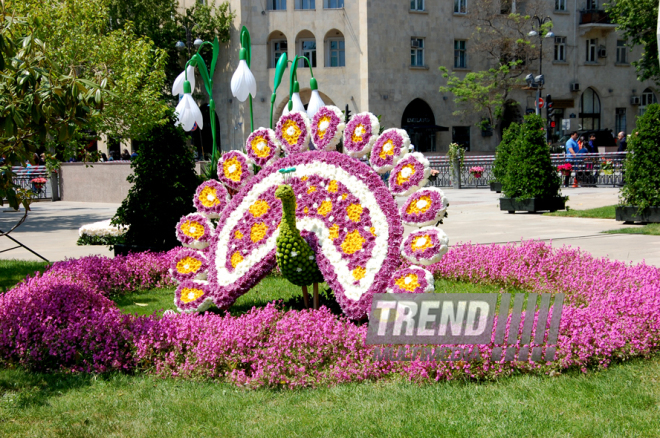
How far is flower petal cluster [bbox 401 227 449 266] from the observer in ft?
20.2

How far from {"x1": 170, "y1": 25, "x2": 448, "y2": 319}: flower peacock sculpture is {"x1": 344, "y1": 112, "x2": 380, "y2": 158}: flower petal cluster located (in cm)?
1

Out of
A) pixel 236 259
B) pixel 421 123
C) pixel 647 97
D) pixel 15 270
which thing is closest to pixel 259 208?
pixel 236 259

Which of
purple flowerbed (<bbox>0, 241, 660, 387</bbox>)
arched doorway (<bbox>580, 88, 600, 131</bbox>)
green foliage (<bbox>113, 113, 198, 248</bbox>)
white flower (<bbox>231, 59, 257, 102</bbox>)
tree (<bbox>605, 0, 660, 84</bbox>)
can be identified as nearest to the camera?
purple flowerbed (<bbox>0, 241, 660, 387</bbox>)

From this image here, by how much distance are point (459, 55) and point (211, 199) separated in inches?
1582

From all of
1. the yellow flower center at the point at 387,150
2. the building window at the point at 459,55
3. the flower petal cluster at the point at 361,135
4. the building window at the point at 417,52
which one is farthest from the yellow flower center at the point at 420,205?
the building window at the point at 459,55

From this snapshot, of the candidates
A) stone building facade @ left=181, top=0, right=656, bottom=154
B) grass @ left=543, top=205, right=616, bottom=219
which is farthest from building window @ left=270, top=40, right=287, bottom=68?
grass @ left=543, top=205, right=616, bottom=219

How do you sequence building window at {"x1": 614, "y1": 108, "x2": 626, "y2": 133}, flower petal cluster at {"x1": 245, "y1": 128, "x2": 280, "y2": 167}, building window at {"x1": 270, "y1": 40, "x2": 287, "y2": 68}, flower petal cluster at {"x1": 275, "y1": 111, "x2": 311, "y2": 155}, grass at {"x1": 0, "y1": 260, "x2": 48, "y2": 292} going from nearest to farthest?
1. flower petal cluster at {"x1": 275, "y1": 111, "x2": 311, "y2": 155}
2. flower petal cluster at {"x1": 245, "y1": 128, "x2": 280, "y2": 167}
3. grass at {"x1": 0, "y1": 260, "x2": 48, "y2": 292}
4. building window at {"x1": 270, "y1": 40, "x2": 287, "y2": 68}
5. building window at {"x1": 614, "y1": 108, "x2": 626, "y2": 133}

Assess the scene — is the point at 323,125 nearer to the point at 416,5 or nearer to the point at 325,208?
the point at 325,208

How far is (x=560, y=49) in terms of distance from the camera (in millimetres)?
47156

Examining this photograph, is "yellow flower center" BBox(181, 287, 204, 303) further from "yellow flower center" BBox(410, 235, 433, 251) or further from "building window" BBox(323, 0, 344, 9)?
"building window" BBox(323, 0, 344, 9)

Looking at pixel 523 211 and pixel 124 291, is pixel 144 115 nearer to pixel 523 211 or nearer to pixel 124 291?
pixel 523 211

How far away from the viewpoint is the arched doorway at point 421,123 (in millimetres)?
43906

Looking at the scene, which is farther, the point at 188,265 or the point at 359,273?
the point at 188,265

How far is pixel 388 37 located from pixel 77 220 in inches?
1063
